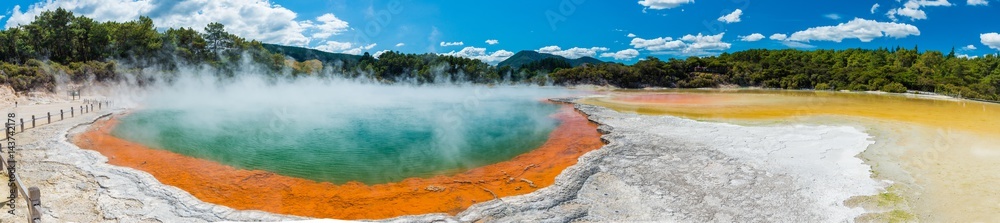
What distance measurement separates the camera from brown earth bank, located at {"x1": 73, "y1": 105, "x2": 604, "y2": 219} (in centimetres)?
831

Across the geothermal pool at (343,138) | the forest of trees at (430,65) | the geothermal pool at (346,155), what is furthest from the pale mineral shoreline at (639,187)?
the forest of trees at (430,65)

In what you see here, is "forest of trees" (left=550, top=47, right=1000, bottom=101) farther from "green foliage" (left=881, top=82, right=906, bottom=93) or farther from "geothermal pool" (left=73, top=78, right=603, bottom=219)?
"geothermal pool" (left=73, top=78, right=603, bottom=219)

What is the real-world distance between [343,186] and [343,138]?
5801 millimetres

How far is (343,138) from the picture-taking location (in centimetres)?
1521

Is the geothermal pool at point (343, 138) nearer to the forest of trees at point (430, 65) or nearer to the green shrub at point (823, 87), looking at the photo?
the forest of trees at point (430, 65)

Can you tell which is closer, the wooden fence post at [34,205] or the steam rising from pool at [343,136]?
the wooden fence post at [34,205]

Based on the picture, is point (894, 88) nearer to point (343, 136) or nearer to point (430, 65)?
point (343, 136)

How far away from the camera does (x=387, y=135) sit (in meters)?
16.0

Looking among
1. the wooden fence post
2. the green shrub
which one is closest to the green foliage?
the green shrub

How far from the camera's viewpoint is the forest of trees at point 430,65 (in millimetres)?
35594

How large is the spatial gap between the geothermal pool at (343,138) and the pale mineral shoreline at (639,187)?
256 centimetres

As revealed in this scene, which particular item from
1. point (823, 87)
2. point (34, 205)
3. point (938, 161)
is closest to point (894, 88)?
point (823, 87)

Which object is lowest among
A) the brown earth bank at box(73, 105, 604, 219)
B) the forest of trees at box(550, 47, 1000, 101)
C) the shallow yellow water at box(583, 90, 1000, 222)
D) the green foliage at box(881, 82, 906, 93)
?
the brown earth bank at box(73, 105, 604, 219)

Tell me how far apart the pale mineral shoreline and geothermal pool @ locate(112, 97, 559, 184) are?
2.56 m
